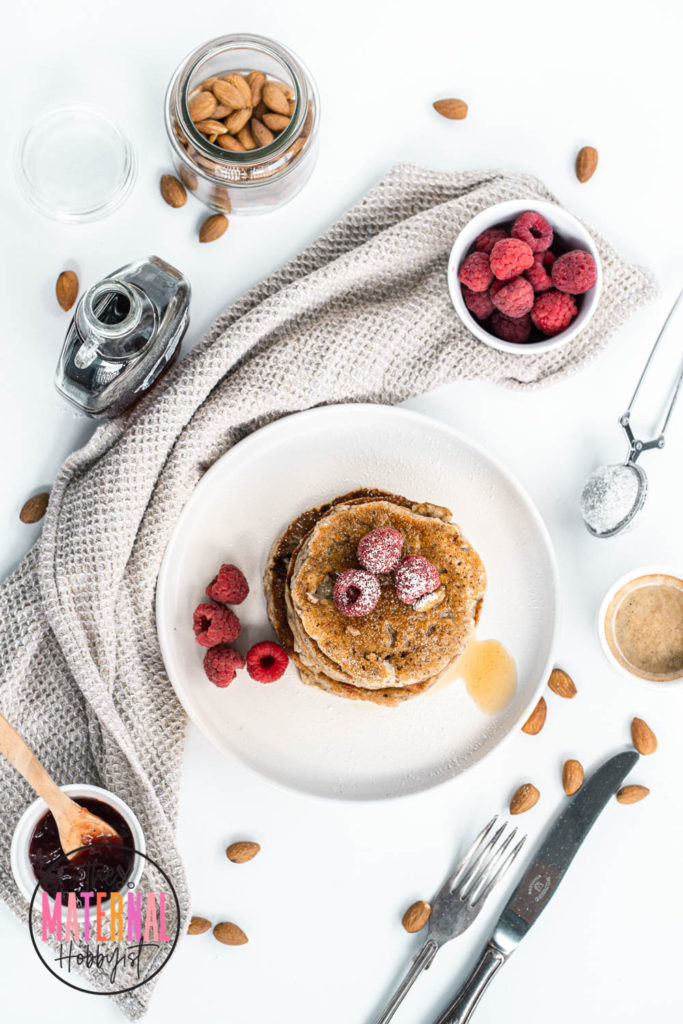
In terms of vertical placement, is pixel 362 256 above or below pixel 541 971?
above

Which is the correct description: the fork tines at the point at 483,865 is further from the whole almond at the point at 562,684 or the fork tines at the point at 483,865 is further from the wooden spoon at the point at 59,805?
the wooden spoon at the point at 59,805

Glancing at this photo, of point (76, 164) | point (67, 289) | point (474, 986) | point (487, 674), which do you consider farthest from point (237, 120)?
point (474, 986)

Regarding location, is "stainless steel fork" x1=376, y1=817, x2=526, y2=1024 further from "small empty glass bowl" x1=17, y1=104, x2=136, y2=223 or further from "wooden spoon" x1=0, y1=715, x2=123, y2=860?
"small empty glass bowl" x1=17, y1=104, x2=136, y2=223

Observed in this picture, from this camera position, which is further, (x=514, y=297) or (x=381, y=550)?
(x=514, y=297)

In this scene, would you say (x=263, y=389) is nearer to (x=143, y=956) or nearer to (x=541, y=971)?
(x=143, y=956)

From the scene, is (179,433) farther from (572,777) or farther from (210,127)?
(572,777)

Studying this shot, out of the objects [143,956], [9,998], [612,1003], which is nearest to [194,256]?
[143,956]

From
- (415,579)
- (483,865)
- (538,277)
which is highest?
(538,277)
